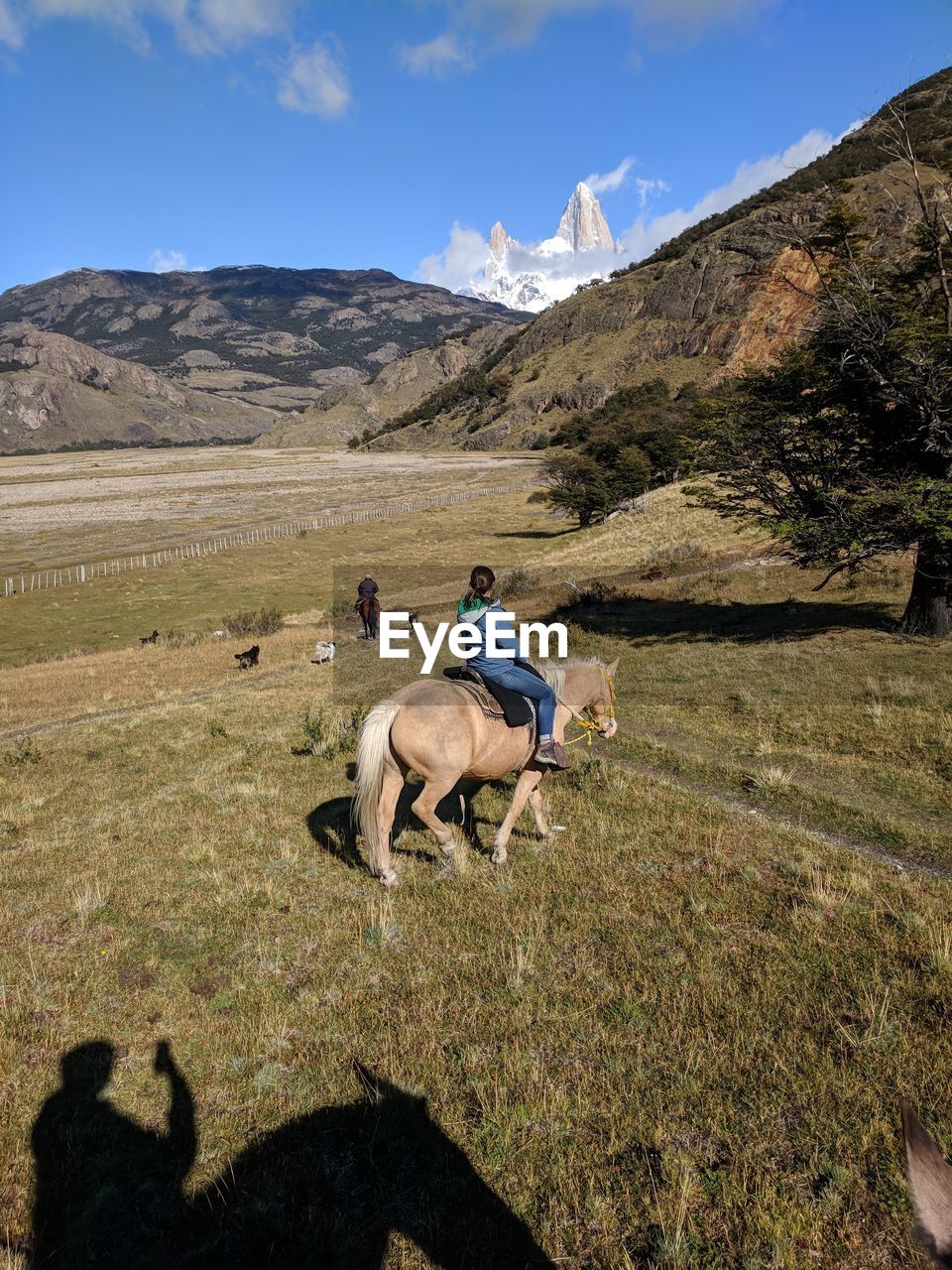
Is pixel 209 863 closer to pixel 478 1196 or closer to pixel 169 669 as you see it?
pixel 478 1196

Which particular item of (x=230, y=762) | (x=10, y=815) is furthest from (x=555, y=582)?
(x=10, y=815)

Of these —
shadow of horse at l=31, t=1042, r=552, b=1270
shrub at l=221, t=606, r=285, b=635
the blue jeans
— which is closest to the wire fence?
shrub at l=221, t=606, r=285, b=635

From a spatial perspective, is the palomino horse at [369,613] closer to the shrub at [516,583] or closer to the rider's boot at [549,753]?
the shrub at [516,583]

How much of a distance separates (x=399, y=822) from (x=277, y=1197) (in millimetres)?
5852

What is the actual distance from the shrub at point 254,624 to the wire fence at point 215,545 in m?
23.9

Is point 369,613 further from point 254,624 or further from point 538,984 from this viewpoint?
point 538,984

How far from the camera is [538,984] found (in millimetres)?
5836

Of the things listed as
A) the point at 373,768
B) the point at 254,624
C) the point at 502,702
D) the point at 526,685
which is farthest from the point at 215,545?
the point at 526,685

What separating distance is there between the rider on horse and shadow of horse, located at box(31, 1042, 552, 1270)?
13.9 feet

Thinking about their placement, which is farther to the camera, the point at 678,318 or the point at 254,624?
the point at 678,318

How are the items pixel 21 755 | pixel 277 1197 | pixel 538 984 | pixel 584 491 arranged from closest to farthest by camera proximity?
pixel 277 1197, pixel 538 984, pixel 21 755, pixel 584 491

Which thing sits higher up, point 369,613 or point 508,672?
point 508,672

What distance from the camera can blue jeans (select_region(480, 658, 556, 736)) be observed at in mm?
8211

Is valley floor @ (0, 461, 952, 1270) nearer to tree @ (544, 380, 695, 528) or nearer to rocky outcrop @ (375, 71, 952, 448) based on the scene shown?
tree @ (544, 380, 695, 528)
